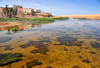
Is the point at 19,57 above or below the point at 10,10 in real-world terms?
below

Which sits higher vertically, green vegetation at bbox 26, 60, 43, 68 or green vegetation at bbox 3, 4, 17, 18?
green vegetation at bbox 3, 4, 17, 18

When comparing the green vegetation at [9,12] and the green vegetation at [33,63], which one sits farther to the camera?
the green vegetation at [9,12]

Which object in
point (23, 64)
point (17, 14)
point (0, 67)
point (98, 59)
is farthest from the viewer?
point (17, 14)

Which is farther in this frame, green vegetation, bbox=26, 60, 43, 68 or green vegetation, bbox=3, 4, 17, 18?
green vegetation, bbox=3, 4, 17, 18

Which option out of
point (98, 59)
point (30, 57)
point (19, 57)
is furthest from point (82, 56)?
point (19, 57)

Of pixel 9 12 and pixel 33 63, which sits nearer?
pixel 33 63

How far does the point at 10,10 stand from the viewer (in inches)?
1745

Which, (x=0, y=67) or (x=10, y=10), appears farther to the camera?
(x=10, y=10)

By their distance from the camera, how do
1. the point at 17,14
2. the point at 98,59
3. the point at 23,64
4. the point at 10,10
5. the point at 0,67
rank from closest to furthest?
the point at 0,67 → the point at 23,64 → the point at 98,59 → the point at 10,10 → the point at 17,14

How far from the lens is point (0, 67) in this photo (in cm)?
338

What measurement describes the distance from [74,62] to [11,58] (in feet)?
9.97

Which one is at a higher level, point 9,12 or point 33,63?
point 9,12

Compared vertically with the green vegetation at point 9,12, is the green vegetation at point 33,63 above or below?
below

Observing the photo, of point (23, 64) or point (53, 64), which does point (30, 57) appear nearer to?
point (23, 64)
